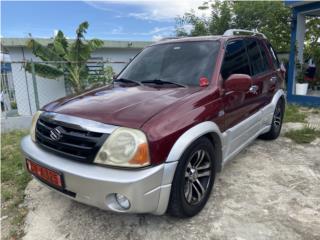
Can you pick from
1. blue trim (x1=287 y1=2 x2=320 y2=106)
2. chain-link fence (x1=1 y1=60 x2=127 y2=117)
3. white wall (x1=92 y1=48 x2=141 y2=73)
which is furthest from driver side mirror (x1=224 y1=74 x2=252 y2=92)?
white wall (x1=92 y1=48 x2=141 y2=73)

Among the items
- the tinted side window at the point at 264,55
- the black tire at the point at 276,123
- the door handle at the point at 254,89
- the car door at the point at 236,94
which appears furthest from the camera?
the black tire at the point at 276,123

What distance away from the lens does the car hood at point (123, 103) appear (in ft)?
8.20

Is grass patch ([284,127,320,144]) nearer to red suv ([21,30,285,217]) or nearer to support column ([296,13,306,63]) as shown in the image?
red suv ([21,30,285,217])

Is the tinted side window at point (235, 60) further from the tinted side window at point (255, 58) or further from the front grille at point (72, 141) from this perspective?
the front grille at point (72, 141)

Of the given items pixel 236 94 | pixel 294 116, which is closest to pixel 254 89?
pixel 236 94

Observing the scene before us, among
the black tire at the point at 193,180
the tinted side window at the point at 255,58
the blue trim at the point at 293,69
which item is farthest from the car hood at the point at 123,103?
the blue trim at the point at 293,69

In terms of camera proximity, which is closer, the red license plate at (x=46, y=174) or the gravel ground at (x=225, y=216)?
the red license plate at (x=46, y=174)

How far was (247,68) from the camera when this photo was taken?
4.11 metres

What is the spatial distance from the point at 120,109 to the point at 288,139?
156 inches

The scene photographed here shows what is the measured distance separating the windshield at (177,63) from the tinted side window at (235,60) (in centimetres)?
17

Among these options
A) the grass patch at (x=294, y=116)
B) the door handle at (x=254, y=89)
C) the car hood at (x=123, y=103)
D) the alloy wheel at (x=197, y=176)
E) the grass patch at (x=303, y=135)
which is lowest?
the grass patch at (x=294, y=116)

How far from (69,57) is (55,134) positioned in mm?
8216

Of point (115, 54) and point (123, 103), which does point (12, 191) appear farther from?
point (115, 54)

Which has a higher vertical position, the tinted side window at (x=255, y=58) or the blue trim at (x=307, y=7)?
the blue trim at (x=307, y=7)
